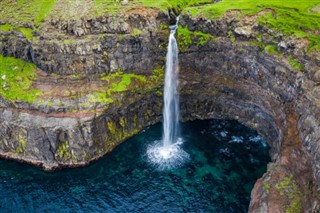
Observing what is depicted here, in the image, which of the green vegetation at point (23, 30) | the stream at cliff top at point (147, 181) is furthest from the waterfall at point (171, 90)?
the green vegetation at point (23, 30)

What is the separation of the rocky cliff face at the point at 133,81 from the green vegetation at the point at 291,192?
5.14m

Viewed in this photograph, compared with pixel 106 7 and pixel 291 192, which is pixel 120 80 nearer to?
pixel 106 7

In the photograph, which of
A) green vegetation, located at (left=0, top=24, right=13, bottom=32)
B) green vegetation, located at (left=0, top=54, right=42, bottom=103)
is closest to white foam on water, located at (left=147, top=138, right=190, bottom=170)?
green vegetation, located at (left=0, top=54, right=42, bottom=103)

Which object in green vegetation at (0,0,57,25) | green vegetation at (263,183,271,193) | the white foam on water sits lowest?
the white foam on water

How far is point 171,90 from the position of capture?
46875mm

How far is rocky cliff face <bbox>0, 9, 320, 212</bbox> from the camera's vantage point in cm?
3922

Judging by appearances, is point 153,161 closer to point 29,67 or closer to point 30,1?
point 29,67

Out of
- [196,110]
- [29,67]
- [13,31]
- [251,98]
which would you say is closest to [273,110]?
[251,98]

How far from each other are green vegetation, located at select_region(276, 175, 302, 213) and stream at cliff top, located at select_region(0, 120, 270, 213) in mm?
5571

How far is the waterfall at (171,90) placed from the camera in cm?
4619

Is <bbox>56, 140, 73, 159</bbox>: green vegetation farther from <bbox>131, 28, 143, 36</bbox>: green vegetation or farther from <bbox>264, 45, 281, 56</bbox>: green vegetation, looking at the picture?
<bbox>264, 45, 281, 56</bbox>: green vegetation

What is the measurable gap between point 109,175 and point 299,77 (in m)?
24.5

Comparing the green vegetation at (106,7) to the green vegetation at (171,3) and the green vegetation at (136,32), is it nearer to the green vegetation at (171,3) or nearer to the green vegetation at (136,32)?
the green vegetation at (171,3)

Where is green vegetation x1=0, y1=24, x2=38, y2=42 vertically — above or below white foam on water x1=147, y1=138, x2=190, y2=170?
above
